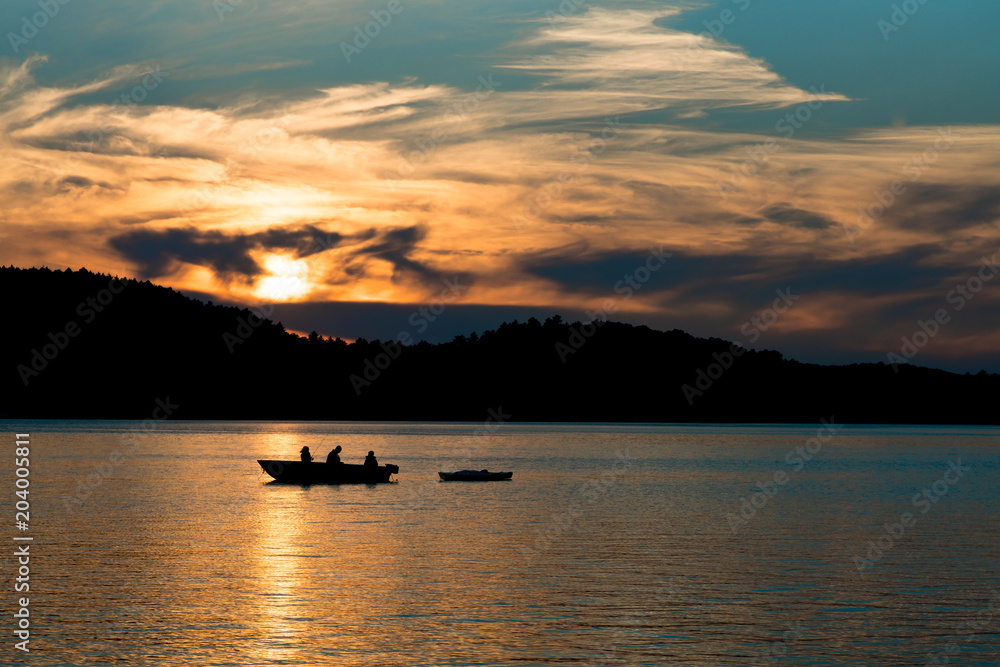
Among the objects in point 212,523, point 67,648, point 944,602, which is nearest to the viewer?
point 67,648

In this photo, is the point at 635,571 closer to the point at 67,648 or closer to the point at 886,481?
the point at 67,648

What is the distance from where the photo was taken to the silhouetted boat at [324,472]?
2721 inches

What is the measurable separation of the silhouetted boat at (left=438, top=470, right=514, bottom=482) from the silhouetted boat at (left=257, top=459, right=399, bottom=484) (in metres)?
6.16

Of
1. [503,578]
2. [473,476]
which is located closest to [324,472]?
[473,476]

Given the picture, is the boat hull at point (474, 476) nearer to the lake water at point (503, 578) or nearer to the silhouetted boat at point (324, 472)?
the silhouetted boat at point (324, 472)

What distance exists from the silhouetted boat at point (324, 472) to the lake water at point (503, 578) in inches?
151

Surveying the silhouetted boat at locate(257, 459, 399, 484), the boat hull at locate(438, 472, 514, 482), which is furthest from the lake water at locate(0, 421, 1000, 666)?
the boat hull at locate(438, 472, 514, 482)

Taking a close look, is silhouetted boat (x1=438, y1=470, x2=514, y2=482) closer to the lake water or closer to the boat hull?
the boat hull

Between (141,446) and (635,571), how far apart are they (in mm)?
112409

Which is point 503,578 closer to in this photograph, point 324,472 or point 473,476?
point 324,472

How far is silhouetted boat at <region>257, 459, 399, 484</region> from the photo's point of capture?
6912 cm

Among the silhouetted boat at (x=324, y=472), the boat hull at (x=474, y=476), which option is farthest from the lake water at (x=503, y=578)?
the boat hull at (x=474, y=476)

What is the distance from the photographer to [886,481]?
82.6m

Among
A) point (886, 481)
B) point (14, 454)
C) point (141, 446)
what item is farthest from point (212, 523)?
point (141, 446)
